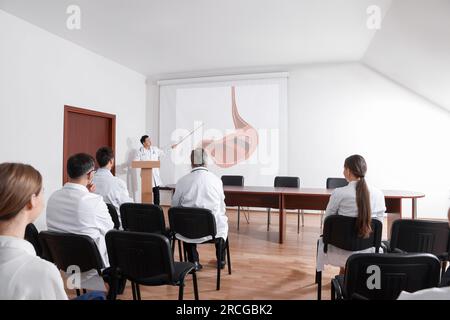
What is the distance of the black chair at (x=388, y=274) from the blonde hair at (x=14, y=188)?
131cm

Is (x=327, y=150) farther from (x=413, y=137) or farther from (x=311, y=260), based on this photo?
(x=311, y=260)

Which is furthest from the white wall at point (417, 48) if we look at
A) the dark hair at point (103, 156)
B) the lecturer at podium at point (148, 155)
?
the lecturer at podium at point (148, 155)

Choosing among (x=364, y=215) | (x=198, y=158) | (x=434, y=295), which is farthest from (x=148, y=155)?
(x=434, y=295)

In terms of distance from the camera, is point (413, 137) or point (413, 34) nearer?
point (413, 34)

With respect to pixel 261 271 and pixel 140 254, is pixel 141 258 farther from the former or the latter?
pixel 261 271

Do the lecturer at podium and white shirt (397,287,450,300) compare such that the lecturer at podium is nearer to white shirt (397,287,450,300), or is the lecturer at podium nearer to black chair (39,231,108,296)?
black chair (39,231,108,296)

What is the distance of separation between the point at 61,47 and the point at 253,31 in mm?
2928

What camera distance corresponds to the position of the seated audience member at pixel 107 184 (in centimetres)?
281

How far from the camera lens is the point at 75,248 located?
1.71 m

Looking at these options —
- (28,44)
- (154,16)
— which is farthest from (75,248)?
(28,44)

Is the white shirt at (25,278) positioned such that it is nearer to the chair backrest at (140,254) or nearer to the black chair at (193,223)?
the chair backrest at (140,254)

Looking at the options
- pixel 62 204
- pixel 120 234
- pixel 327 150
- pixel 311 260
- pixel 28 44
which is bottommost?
pixel 311 260

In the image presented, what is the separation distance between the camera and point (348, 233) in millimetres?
2150

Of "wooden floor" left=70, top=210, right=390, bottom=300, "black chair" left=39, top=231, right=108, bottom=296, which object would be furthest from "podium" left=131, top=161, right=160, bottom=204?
"black chair" left=39, top=231, right=108, bottom=296
